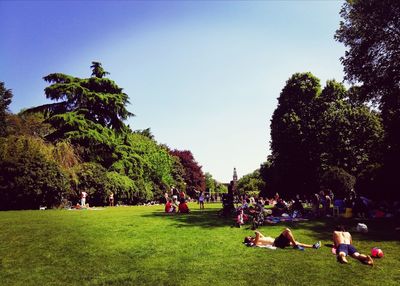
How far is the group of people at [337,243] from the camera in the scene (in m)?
10.8

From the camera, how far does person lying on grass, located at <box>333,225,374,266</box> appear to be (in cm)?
1064

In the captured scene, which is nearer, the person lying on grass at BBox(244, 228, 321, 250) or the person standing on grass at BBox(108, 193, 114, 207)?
the person lying on grass at BBox(244, 228, 321, 250)

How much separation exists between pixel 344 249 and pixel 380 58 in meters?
17.8

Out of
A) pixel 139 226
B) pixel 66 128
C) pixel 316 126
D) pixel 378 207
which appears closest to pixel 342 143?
pixel 316 126

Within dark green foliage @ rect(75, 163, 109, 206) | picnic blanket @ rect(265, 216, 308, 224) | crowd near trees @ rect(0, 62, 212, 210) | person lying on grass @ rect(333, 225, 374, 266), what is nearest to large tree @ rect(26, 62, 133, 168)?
crowd near trees @ rect(0, 62, 212, 210)

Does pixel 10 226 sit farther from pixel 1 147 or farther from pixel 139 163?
pixel 139 163

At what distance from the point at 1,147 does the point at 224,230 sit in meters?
18.8

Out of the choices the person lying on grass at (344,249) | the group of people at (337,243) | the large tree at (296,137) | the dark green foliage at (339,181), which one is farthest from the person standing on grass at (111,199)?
the person lying on grass at (344,249)

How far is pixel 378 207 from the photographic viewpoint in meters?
23.2

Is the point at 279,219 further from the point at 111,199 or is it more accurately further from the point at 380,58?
the point at 111,199

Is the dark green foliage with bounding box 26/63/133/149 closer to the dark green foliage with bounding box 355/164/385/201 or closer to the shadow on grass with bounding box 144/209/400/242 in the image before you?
the shadow on grass with bounding box 144/209/400/242

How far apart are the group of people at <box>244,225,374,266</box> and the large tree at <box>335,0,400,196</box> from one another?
50.9 feet

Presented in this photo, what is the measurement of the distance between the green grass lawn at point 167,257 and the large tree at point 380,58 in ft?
37.2

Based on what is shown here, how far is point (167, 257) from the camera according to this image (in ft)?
36.9
